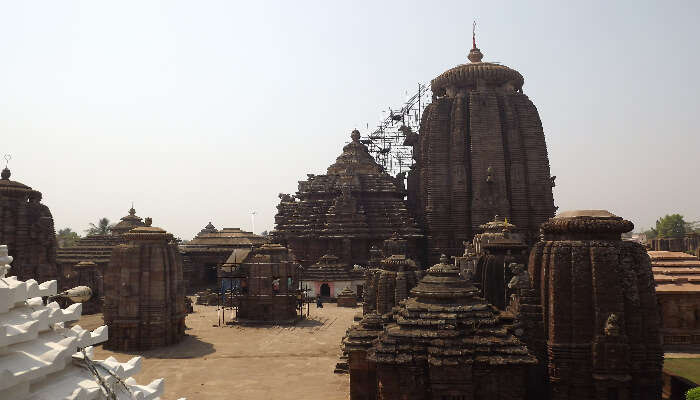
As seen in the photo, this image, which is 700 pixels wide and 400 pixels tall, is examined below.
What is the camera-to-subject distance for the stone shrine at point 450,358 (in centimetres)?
1077

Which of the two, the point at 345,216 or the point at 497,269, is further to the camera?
the point at 345,216

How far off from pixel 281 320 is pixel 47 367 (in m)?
26.2

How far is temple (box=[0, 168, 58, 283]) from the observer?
31.6 metres

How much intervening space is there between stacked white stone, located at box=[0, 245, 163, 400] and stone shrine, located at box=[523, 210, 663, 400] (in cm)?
989

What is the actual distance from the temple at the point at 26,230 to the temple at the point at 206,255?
54.9ft

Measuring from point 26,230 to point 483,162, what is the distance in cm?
3216

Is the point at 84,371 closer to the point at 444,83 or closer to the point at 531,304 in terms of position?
the point at 531,304

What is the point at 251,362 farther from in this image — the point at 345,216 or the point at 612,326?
the point at 345,216

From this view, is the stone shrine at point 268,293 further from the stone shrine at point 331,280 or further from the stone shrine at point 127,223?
the stone shrine at point 127,223

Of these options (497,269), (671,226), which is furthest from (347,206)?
(671,226)

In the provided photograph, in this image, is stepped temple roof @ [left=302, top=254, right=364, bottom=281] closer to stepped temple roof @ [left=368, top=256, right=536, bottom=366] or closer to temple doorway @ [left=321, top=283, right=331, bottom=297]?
temple doorway @ [left=321, top=283, right=331, bottom=297]

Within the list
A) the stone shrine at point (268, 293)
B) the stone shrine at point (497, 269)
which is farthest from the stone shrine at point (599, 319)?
the stone shrine at point (268, 293)

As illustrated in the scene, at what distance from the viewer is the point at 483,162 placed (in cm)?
4006

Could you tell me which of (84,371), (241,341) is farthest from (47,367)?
(241,341)
